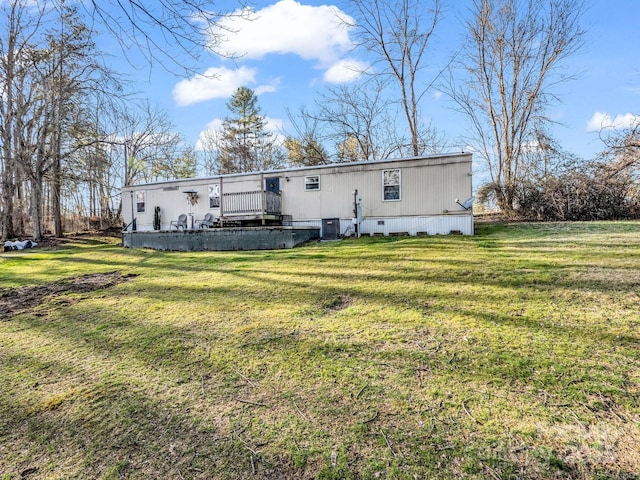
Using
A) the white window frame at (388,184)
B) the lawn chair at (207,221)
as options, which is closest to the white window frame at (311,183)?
the white window frame at (388,184)

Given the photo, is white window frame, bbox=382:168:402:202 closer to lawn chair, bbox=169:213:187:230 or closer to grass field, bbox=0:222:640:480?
grass field, bbox=0:222:640:480

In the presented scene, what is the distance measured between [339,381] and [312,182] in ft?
35.7

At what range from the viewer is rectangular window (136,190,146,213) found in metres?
15.9

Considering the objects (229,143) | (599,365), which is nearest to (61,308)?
(599,365)

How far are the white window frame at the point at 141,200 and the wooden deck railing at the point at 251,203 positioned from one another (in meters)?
5.34

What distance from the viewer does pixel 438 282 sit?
14.8 ft

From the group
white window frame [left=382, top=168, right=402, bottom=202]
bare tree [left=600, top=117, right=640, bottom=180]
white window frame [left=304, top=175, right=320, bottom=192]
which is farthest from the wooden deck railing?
bare tree [left=600, top=117, right=640, bottom=180]

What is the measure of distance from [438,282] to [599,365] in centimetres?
226

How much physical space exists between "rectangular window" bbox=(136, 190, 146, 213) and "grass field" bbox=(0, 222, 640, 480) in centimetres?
1209

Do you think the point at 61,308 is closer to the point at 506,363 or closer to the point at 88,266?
the point at 88,266

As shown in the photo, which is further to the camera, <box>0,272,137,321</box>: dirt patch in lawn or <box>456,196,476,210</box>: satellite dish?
<box>456,196,476,210</box>: satellite dish

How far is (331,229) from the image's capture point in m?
12.4

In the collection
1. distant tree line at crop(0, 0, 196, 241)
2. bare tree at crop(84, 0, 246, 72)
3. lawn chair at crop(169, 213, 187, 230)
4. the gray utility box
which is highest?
distant tree line at crop(0, 0, 196, 241)

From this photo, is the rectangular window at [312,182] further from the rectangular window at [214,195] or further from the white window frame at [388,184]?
the rectangular window at [214,195]
